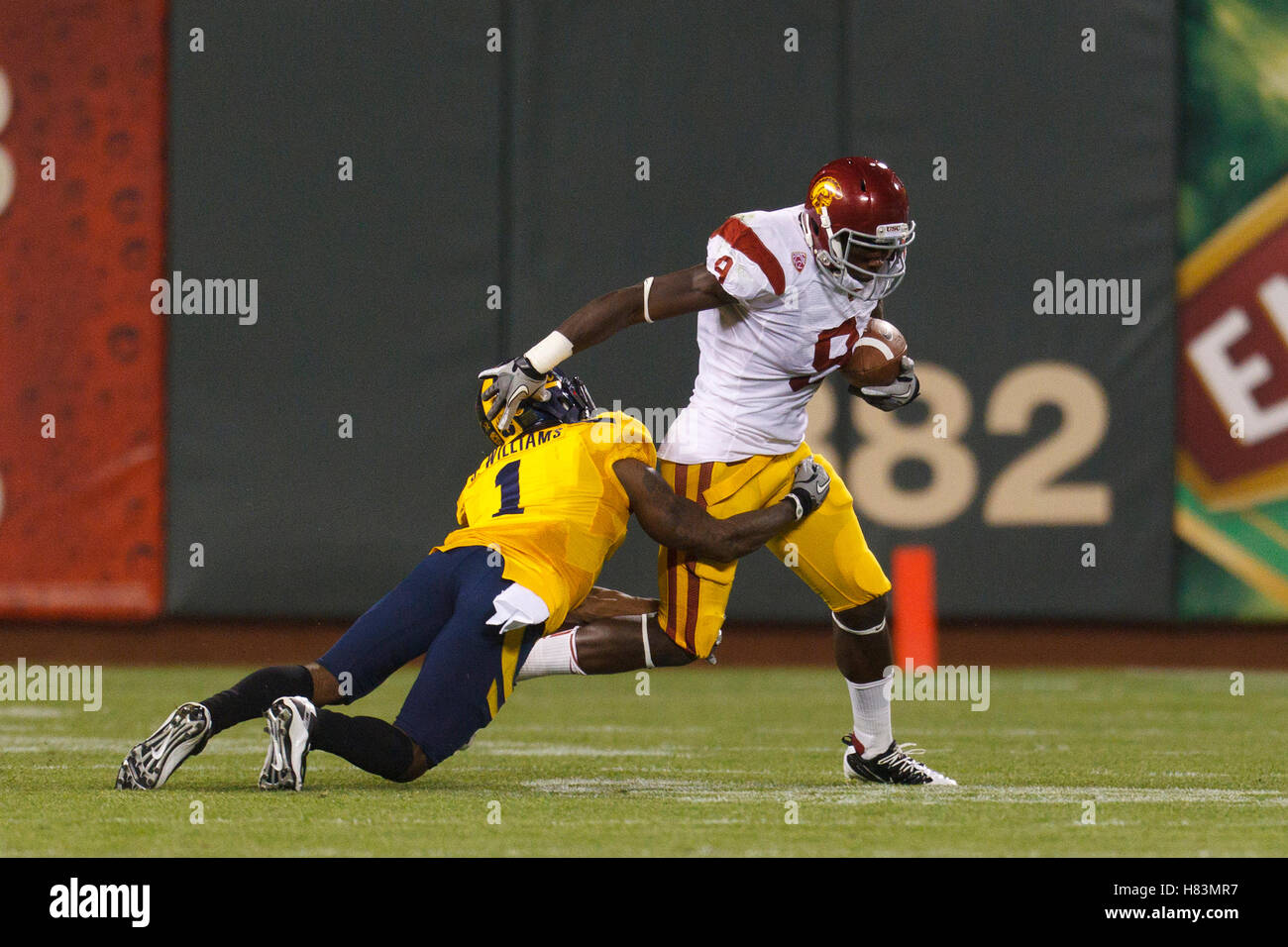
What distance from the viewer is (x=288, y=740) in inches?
160

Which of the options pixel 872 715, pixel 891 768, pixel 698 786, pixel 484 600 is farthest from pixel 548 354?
A: pixel 891 768

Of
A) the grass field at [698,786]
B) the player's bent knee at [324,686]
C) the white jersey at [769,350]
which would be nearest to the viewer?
the grass field at [698,786]

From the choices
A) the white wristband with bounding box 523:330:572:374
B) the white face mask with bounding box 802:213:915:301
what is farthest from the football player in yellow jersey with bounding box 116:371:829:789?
the white face mask with bounding box 802:213:915:301

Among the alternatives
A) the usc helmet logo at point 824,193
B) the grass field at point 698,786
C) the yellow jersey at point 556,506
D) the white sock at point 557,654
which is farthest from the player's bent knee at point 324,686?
the usc helmet logo at point 824,193

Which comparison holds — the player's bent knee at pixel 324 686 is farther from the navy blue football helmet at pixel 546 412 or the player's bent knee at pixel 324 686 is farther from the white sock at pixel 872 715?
the white sock at pixel 872 715

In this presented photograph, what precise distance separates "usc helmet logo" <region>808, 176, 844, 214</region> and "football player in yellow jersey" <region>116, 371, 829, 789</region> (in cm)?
68

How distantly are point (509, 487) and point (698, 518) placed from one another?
494 millimetres

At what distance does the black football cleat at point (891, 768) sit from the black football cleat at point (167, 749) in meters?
1.69

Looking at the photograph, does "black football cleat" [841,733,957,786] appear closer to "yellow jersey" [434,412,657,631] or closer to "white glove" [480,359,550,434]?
"yellow jersey" [434,412,657,631]

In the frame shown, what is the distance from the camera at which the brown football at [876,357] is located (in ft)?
15.4

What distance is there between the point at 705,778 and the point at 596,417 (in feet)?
3.35

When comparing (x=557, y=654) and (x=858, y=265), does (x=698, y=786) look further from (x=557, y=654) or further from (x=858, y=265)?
(x=858, y=265)

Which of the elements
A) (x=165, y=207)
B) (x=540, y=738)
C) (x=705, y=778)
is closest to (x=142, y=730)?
(x=540, y=738)

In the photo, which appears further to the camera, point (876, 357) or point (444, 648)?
point (876, 357)
